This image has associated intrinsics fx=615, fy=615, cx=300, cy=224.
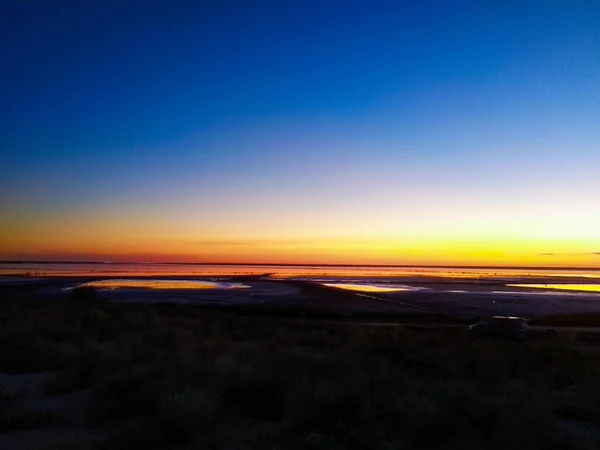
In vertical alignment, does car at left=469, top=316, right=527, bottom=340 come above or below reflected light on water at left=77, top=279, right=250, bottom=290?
below

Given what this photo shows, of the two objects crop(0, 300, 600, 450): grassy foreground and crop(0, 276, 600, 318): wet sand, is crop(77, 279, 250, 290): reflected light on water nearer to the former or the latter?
crop(0, 276, 600, 318): wet sand

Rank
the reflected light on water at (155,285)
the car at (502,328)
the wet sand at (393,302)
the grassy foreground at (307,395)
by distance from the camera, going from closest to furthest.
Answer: the grassy foreground at (307,395) → the car at (502,328) → the wet sand at (393,302) → the reflected light on water at (155,285)

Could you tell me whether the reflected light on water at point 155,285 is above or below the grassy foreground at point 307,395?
above

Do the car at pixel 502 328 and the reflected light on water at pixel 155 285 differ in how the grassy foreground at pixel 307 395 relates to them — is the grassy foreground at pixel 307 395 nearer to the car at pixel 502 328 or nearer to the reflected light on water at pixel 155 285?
the car at pixel 502 328

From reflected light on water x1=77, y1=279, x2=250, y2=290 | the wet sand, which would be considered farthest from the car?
reflected light on water x1=77, y1=279, x2=250, y2=290

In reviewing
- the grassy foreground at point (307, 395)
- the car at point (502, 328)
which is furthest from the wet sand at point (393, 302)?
the grassy foreground at point (307, 395)

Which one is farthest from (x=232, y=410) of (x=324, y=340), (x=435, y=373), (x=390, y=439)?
(x=324, y=340)

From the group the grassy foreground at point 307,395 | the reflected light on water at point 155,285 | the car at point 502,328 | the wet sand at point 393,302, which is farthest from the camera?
the reflected light on water at point 155,285
